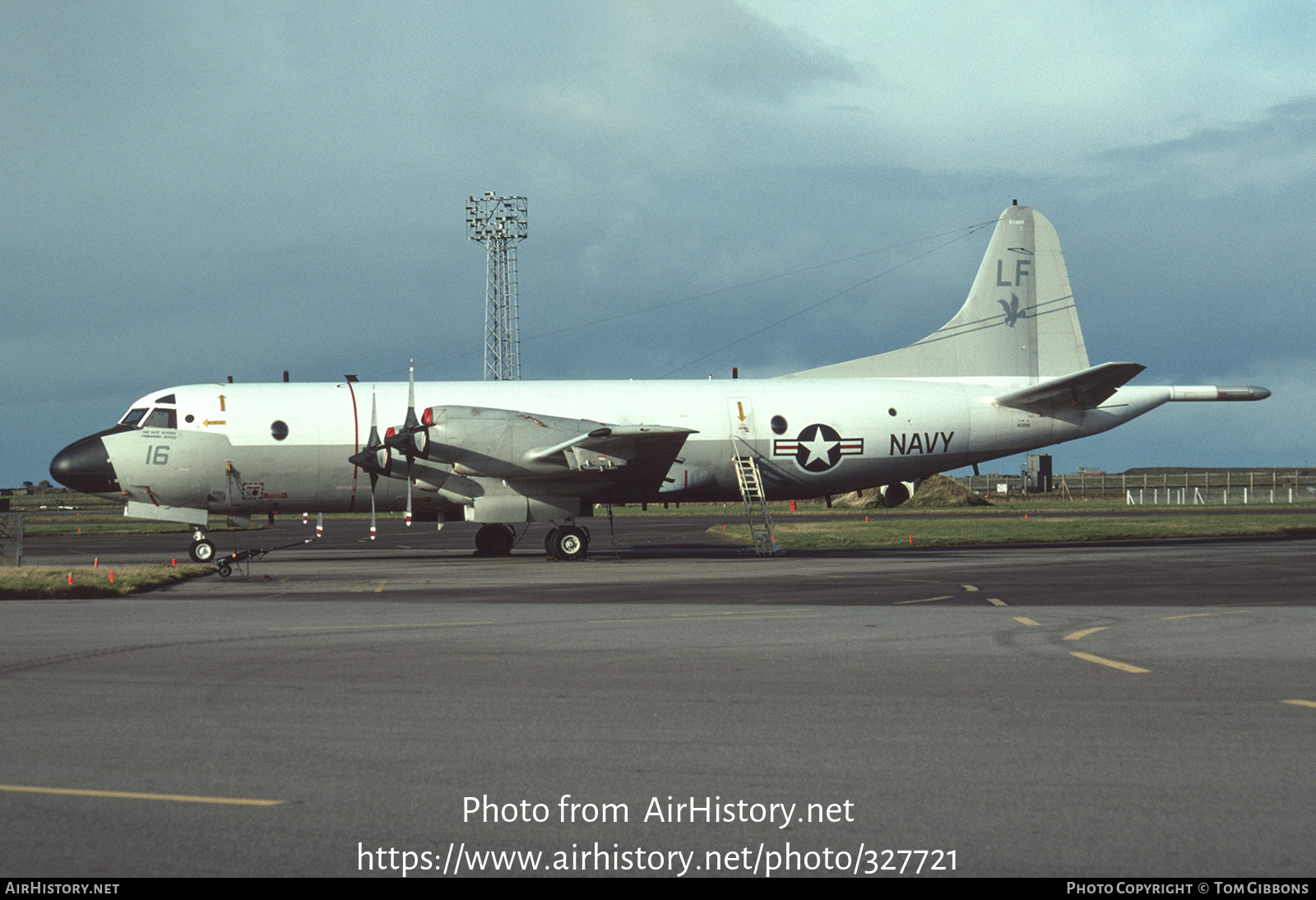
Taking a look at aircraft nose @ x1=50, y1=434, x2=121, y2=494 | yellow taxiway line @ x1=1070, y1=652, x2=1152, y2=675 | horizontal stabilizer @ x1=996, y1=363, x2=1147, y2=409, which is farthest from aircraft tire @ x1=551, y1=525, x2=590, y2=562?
yellow taxiway line @ x1=1070, y1=652, x2=1152, y2=675

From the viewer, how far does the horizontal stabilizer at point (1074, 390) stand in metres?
31.0

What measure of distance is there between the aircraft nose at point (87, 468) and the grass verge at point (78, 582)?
548 centimetres

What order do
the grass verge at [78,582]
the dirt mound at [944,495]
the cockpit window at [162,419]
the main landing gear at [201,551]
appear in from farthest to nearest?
the dirt mound at [944,495] < the cockpit window at [162,419] < the main landing gear at [201,551] < the grass verge at [78,582]

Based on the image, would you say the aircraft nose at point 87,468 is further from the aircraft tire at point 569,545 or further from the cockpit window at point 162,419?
the aircraft tire at point 569,545

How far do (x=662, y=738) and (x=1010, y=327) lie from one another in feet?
96.7

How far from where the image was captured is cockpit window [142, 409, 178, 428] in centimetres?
2934

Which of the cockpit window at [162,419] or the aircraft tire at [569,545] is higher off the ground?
the cockpit window at [162,419]

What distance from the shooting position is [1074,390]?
106 ft

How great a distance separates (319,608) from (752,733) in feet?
35.1

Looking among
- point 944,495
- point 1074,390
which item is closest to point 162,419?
point 1074,390

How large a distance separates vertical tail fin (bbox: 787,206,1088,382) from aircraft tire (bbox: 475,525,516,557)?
10569 mm

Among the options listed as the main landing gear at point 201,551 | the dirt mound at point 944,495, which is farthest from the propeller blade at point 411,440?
the dirt mound at point 944,495

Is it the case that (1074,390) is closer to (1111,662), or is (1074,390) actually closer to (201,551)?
(1111,662)

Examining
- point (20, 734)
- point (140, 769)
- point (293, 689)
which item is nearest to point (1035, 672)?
point (293, 689)
